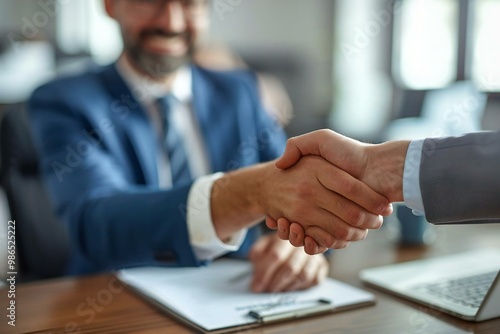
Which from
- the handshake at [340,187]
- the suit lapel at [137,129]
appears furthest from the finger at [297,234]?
the suit lapel at [137,129]

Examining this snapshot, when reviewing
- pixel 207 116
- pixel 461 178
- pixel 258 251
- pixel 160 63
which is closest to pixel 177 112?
pixel 207 116

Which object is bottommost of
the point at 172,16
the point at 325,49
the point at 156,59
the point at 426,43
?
the point at 325,49

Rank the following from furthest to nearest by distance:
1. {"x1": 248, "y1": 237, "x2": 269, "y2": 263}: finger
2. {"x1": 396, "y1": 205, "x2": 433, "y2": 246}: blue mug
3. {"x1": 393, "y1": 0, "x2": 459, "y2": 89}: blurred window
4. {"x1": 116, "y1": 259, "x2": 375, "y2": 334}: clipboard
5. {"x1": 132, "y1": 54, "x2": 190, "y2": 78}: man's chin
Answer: {"x1": 393, "y1": 0, "x2": 459, "y2": 89}: blurred window, {"x1": 132, "y1": 54, "x2": 190, "y2": 78}: man's chin, {"x1": 396, "y1": 205, "x2": 433, "y2": 246}: blue mug, {"x1": 248, "y1": 237, "x2": 269, "y2": 263}: finger, {"x1": 116, "y1": 259, "x2": 375, "y2": 334}: clipboard

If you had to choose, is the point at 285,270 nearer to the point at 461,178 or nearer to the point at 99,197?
the point at 461,178

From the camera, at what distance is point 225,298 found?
0.85m

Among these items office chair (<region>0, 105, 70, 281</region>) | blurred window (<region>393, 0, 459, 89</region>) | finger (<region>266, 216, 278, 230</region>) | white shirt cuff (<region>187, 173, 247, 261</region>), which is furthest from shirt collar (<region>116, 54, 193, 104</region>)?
blurred window (<region>393, 0, 459, 89</region>)

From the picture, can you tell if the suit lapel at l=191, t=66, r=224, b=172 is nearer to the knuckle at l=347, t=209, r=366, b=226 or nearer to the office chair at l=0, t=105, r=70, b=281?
the office chair at l=0, t=105, r=70, b=281

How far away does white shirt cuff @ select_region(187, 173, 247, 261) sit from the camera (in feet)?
3.03

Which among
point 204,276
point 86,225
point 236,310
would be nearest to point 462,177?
point 236,310

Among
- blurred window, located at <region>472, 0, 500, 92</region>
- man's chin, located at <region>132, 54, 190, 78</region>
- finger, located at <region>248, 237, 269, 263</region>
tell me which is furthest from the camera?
blurred window, located at <region>472, 0, 500, 92</region>

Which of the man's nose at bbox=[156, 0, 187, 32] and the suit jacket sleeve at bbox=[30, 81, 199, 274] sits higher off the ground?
the man's nose at bbox=[156, 0, 187, 32]

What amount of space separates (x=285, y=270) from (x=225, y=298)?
110 mm

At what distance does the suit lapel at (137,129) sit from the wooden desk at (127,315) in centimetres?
43

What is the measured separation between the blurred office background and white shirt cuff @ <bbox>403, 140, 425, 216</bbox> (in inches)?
82.3
